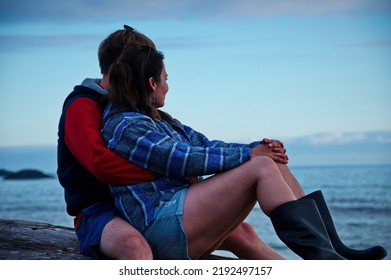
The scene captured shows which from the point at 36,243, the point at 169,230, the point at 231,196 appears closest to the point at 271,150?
the point at 231,196

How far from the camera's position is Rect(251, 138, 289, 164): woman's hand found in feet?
8.85

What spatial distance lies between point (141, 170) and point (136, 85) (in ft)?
1.20

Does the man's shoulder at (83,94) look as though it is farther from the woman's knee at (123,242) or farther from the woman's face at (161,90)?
the woman's knee at (123,242)

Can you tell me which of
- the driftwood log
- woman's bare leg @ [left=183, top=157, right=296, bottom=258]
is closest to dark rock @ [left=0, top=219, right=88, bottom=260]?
the driftwood log

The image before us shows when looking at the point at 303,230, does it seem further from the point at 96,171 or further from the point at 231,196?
the point at 96,171

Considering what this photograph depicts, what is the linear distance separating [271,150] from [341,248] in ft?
1.61

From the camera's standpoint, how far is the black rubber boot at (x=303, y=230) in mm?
2443

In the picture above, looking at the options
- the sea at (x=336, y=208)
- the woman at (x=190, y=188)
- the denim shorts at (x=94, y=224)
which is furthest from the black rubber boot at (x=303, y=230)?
the sea at (x=336, y=208)

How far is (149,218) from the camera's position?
2643mm

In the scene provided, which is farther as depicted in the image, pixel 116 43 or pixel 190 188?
pixel 116 43

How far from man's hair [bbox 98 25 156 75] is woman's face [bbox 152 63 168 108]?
0.44ft

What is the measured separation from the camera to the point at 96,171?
2.63 metres
